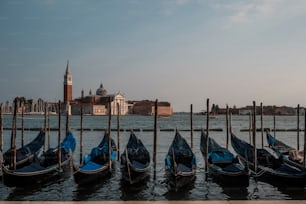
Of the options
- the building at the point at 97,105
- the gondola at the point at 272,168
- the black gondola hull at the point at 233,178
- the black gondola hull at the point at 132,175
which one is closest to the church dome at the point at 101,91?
the building at the point at 97,105

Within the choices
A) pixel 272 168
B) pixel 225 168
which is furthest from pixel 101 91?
pixel 225 168

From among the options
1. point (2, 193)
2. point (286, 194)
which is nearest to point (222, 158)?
point (286, 194)

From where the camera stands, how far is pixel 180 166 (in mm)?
11719

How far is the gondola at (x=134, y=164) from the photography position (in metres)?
11.3

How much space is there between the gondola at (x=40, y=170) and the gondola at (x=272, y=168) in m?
6.38

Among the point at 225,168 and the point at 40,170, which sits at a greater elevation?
the point at 225,168

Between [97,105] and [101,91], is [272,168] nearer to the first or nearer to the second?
[97,105]

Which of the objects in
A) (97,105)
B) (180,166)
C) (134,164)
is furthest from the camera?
(97,105)

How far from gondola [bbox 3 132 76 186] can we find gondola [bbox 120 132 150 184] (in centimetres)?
220

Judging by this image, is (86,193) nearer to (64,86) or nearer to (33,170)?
(33,170)

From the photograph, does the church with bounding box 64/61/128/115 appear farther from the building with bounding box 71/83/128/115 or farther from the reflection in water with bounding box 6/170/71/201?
the reflection in water with bounding box 6/170/71/201

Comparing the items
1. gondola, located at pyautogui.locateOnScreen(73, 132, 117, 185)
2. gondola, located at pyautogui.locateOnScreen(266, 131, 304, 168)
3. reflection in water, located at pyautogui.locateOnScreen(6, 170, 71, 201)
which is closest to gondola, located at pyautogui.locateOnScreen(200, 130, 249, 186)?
gondola, located at pyautogui.locateOnScreen(266, 131, 304, 168)

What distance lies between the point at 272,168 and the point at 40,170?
23.9ft

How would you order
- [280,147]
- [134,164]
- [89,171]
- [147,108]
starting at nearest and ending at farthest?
[89,171]
[134,164]
[280,147]
[147,108]
